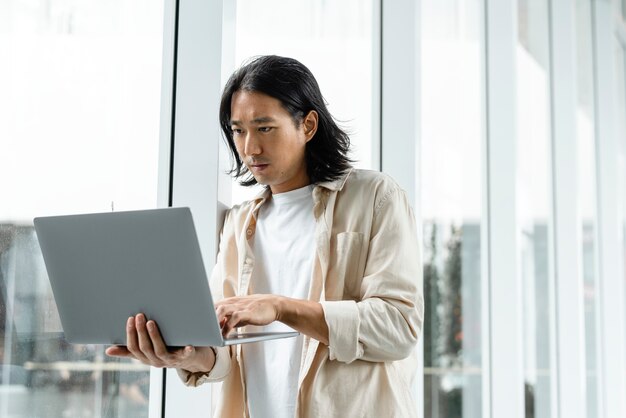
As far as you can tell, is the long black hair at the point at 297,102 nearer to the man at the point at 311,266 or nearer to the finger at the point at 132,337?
the man at the point at 311,266

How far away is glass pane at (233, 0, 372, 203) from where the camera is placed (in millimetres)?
2080

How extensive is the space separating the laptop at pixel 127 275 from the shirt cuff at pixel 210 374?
0.23 meters

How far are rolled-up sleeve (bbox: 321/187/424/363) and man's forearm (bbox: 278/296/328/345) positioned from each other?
0.01 metres

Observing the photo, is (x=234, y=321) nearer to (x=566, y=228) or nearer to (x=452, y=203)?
(x=452, y=203)

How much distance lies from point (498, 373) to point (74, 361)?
6.76ft

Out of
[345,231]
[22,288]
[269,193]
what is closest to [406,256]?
[345,231]

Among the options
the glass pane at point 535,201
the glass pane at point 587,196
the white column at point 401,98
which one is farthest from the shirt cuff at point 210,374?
the glass pane at point 587,196

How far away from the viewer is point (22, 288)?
1.44m

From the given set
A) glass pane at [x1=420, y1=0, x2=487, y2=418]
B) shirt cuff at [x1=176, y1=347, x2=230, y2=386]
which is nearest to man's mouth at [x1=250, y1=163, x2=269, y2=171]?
shirt cuff at [x1=176, y1=347, x2=230, y2=386]

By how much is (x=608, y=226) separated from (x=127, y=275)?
Result: 404cm

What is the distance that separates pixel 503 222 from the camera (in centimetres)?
328

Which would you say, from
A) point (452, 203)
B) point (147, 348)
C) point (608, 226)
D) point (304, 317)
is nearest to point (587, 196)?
point (608, 226)

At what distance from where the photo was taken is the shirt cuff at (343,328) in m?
1.51

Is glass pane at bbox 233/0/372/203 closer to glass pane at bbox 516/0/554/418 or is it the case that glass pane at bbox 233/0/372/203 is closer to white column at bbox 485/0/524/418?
white column at bbox 485/0/524/418
